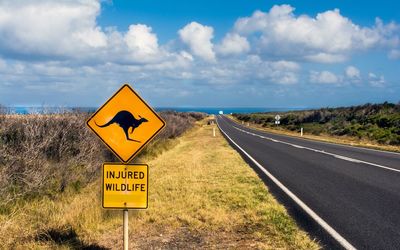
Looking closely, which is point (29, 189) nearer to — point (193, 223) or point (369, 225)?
point (193, 223)

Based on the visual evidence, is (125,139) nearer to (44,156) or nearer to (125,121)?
(125,121)

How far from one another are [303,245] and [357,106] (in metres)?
55.3

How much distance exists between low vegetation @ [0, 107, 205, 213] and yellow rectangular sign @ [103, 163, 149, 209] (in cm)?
268

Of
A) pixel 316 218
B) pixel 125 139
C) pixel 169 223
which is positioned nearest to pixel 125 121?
pixel 125 139

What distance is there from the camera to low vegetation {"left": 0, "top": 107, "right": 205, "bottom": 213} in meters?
8.51

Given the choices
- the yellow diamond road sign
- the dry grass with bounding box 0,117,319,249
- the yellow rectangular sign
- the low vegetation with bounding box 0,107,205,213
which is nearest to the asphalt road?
the dry grass with bounding box 0,117,319,249

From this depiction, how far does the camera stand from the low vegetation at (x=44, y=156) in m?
8.51

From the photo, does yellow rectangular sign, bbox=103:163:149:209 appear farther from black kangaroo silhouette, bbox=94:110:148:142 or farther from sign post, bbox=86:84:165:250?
black kangaroo silhouette, bbox=94:110:148:142

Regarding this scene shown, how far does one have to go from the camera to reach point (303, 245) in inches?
234

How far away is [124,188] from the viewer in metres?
5.29

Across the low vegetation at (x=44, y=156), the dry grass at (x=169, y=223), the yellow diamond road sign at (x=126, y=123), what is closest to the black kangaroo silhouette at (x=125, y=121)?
the yellow diamond road sign at (x=126, y=123)

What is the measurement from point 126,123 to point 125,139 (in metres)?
0.21

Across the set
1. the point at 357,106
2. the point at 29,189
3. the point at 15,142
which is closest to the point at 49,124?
the point at 15,142

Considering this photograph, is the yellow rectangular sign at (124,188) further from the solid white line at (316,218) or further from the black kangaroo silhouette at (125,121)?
the solid white line at (316,218)
